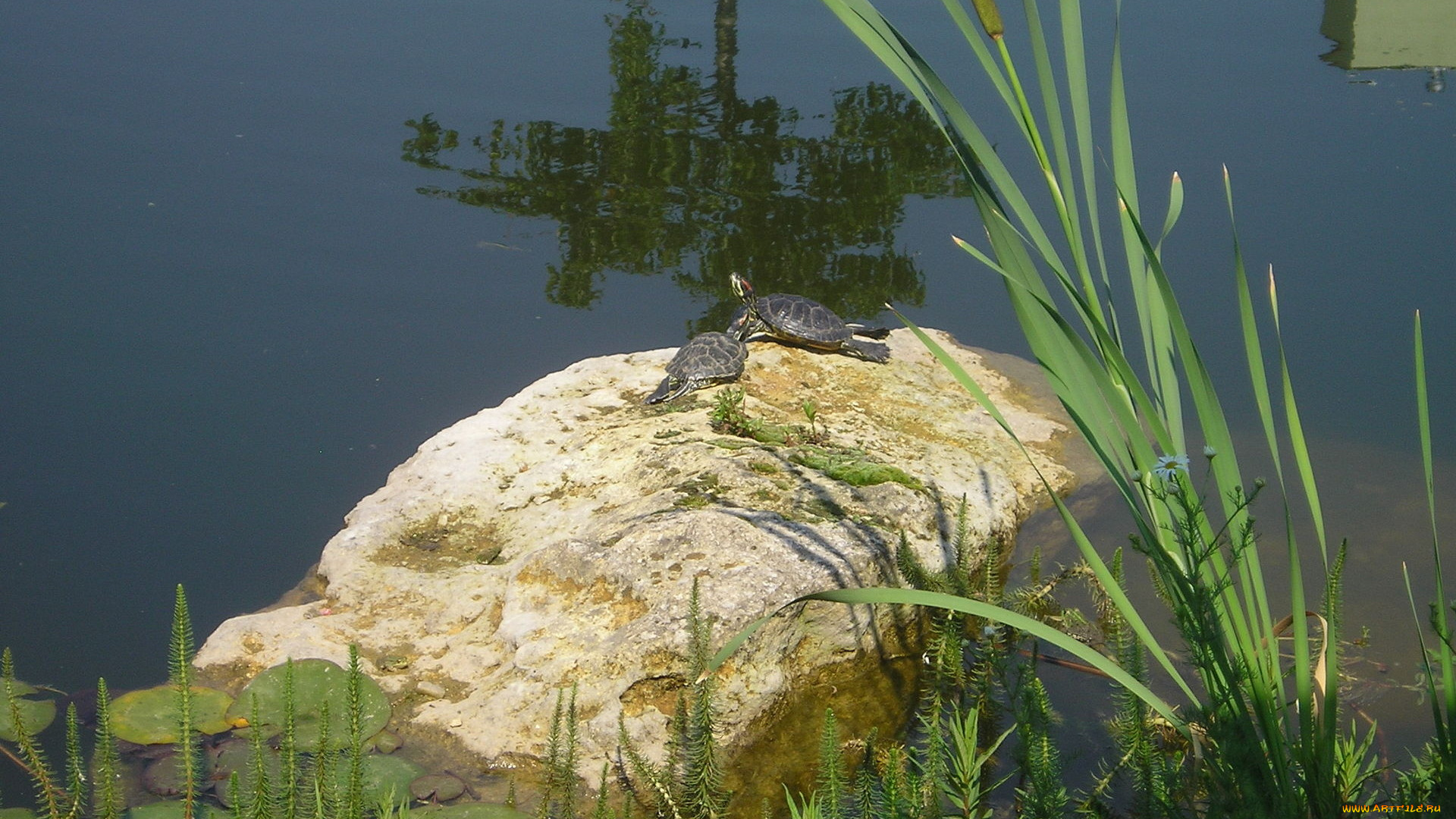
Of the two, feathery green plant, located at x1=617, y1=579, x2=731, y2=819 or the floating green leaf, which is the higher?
feathery green plant, located at x1=617, y1=579, x2=731, y2=819

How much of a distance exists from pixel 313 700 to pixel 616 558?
3.30 feet

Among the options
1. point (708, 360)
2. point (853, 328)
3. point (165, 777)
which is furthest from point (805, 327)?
point (165, 777)

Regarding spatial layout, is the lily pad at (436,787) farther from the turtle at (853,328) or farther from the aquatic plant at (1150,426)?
Answer: the turtle at (853,328)

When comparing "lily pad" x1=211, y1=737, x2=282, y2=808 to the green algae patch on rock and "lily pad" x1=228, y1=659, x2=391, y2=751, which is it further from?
the green algae patch on rock

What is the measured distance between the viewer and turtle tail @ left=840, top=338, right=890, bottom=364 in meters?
5.64

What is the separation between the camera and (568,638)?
3598 millimetres

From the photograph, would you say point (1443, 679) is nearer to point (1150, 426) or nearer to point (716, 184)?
point (1150, 426)

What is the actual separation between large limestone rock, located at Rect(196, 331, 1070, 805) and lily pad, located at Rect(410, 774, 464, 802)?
162mm

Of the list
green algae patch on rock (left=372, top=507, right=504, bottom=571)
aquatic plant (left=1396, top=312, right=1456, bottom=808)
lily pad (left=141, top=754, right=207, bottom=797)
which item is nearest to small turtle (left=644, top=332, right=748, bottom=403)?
green algae patch on rock (left=372, top=507, right=504, bottom=571)

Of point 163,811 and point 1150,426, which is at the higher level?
point 1150,426

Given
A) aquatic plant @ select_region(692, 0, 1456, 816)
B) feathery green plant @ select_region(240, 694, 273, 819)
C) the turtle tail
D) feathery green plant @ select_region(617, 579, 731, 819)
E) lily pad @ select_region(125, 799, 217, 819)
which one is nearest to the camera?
aquatic plant @ select_region(692, 0, 1456, 816)

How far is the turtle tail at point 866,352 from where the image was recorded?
5637mm

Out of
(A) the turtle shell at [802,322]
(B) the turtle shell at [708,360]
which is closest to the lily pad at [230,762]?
(B) the turtle shell at [708,360]

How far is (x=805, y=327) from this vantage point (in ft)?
18.7
